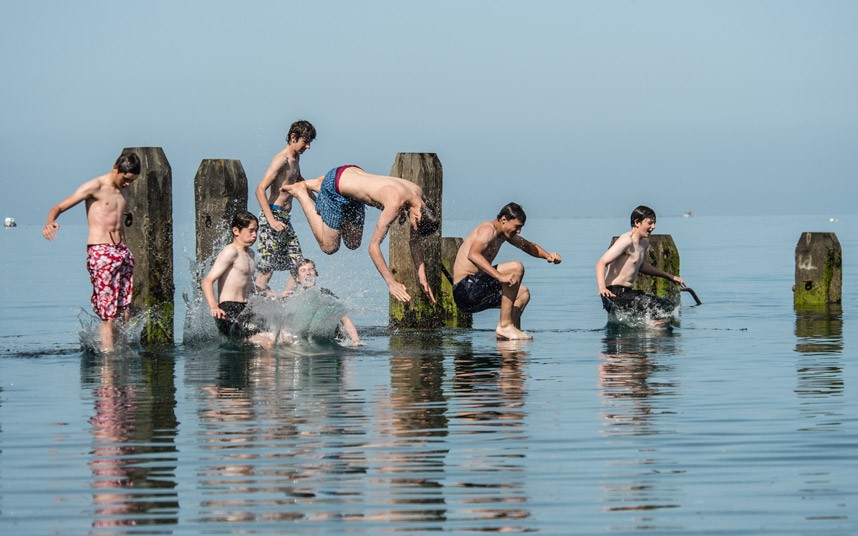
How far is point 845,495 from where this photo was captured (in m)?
6.27

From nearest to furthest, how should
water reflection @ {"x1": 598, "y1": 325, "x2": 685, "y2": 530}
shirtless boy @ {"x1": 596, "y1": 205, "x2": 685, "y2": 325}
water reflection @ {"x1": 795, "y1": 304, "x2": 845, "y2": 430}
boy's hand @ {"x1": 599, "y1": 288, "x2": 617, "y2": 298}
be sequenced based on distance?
water reflection @ {"x1": 598, "y1": 325, "x2": 685, "y2": 530}, water reflection @ {"x1": 795, "y1": 304, "x2": 845, "y2": 430}, boy's hand @ {"x1": 599, "y1": 288, "x2": 617, "y2": 298}, shirtless boy @ {"x1": 596, "y1": 205, "x2": 685, "y2": 325}

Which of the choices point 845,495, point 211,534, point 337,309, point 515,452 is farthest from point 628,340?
point 211,534

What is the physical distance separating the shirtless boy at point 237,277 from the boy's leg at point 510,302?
254 centimetres

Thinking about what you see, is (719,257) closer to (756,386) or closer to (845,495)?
(756,386)

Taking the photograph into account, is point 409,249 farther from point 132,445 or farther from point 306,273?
point 132,445

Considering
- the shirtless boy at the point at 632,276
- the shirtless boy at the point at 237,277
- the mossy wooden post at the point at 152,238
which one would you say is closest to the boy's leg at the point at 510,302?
the shirtless boy at the point at 632,276

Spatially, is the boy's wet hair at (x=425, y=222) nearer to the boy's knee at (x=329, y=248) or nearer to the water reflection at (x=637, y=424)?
the boy's knee at (x=329, y=248)

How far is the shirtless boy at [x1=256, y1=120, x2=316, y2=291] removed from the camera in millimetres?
13156

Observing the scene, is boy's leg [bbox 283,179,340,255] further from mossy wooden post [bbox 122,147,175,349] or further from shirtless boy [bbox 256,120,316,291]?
mossy wooden post [bbox 122,147,175,349]

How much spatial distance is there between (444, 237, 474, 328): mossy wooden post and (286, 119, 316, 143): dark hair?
8.13ft

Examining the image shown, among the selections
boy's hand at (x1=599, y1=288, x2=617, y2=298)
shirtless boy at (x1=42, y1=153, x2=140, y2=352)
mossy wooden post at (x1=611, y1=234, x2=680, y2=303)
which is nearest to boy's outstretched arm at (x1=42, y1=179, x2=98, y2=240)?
shirtless boy at (x1=42, y1=153, x2=140, y2=352)

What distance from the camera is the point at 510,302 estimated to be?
13.7m

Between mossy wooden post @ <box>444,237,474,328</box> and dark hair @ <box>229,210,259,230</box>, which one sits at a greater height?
dark hair @ <box>229,210,259,230</box>

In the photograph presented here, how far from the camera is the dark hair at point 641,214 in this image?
14820 millimetres
